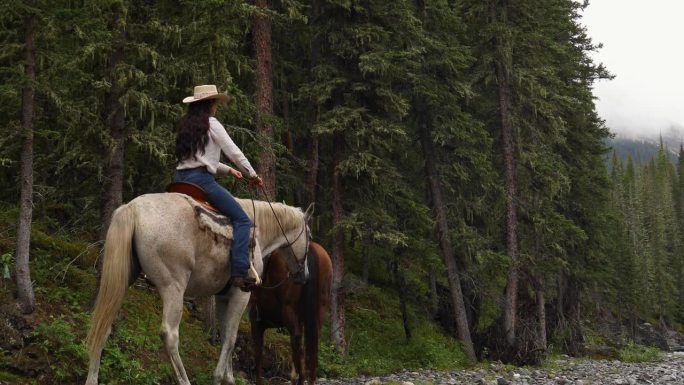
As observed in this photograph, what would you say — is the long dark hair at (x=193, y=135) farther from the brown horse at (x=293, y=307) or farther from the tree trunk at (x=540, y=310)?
the tree trunk at (x=540, y=310)

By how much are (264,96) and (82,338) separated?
717 centimetres

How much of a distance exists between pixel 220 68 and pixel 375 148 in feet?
22.2

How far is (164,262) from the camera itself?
5602 millimetres

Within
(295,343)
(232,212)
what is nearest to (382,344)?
(295,343)

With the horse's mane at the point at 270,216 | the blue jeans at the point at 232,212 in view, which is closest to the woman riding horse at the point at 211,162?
the blue jeans at the point at 232,212

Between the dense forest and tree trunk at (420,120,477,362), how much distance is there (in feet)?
0.21

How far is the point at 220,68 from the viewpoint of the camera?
10539 mm

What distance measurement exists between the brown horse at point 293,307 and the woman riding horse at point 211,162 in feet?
6.38

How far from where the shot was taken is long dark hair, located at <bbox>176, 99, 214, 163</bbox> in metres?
6.12

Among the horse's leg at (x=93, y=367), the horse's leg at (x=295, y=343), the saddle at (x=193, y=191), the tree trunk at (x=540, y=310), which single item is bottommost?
the tree trunk at (x=540, y=310)

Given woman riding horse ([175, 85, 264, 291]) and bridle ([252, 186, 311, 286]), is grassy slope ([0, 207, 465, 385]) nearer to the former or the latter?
bridle ([252, 186, 311, 286])

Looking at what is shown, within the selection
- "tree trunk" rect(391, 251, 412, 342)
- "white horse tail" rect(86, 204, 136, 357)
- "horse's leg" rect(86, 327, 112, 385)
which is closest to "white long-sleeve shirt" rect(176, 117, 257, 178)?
"white horse tail" rect(86, 204, 136, 357)

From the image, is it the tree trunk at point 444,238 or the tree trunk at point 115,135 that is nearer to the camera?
the tree trunk at point 115,135

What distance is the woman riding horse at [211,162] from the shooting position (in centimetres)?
611
